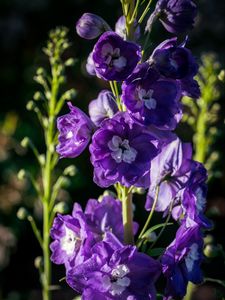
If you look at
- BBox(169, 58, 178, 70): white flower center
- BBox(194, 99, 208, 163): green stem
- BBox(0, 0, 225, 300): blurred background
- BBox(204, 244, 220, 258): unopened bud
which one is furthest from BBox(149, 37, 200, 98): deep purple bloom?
BBox(0, 0, 225, 300): blurred background

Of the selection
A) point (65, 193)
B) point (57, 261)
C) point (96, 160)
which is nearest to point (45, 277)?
point (57, 261)

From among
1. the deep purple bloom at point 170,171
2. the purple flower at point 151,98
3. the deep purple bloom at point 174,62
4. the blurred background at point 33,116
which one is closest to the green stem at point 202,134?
the deep purple bloom at point 170,171

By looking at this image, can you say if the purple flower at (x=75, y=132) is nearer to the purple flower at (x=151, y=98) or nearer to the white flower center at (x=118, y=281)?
the purple flower at (x=151, y=98)

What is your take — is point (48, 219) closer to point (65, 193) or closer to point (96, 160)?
point (96, 160)

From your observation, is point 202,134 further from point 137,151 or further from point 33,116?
point 33,116

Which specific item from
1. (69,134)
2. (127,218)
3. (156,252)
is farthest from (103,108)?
(156,252)

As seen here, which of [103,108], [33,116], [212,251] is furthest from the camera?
[33,116]
